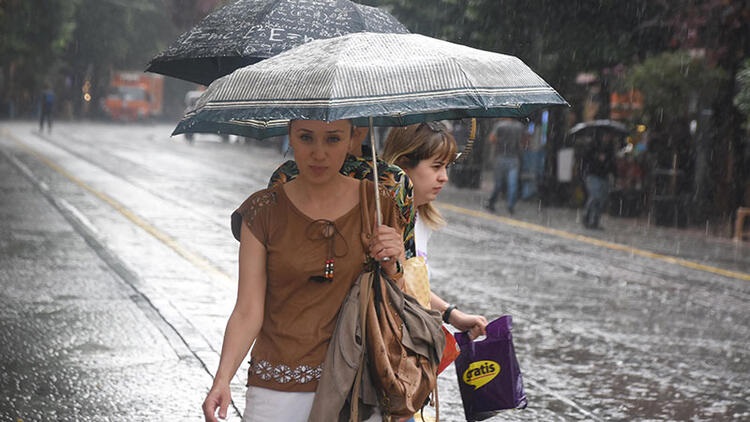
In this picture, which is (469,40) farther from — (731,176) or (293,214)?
(293,214)

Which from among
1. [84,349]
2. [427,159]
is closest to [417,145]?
[427,159]

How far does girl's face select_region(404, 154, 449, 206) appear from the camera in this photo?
162 inches

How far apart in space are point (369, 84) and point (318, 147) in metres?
0.24

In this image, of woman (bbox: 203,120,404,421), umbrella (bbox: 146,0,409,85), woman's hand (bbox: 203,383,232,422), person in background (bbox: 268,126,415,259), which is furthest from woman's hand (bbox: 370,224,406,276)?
umbrella (bbox: 146,0,409,85)

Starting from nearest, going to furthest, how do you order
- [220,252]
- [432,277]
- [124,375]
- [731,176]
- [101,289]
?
1. [124,375]
2. [101,289]
3. [432,277]
4. [220,252]
5. [731,176]

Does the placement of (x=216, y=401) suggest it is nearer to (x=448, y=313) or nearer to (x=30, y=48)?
(x=448, y=313)

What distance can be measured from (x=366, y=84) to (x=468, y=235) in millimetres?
12739

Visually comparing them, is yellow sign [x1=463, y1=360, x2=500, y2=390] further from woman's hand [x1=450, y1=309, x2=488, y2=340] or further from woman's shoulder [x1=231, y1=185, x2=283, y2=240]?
woman's shoulder [x1=231, y1=185, x2=283, y2=240]

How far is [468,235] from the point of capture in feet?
52.1

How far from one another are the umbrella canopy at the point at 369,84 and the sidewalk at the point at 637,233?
10.3 meters

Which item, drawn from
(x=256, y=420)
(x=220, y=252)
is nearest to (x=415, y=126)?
(x=256, y=420)

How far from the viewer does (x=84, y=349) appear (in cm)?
743

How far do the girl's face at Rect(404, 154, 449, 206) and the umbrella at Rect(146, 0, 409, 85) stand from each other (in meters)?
1.06

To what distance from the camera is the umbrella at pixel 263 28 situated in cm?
503
